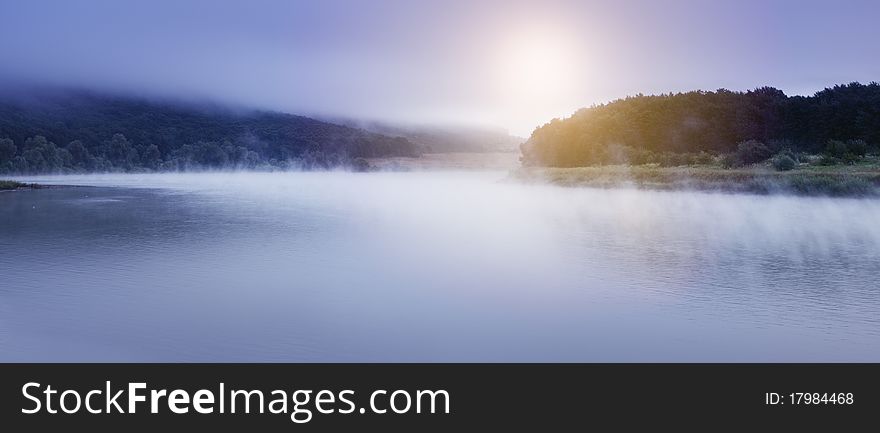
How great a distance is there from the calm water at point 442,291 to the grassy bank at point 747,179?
12.3 metres

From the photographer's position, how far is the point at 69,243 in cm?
1800

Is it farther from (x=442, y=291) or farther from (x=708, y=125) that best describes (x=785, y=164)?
(x=442, y=291)

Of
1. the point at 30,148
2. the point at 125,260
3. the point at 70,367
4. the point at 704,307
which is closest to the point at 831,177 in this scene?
the point at 704,307

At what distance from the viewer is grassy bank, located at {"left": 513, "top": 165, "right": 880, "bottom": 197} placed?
114 ft

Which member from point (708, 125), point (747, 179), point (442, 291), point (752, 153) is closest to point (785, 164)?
point (747, 179)

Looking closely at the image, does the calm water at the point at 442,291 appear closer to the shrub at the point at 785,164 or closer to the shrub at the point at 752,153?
the shrub at the point at 785,164

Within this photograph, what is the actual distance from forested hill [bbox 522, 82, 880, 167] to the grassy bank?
7529mm

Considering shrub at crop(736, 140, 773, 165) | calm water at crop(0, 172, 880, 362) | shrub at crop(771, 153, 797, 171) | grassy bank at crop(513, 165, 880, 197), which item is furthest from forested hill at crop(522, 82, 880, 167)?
calm water at crop(0, 172, 880, 362)

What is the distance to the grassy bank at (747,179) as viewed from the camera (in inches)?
1373

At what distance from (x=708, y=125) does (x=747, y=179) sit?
24.2 meters

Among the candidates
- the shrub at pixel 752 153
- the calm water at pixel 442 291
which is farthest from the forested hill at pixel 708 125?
the calm water at pixel 442 291

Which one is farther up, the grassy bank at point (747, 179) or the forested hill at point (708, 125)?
the forested hill at point (708, 125)

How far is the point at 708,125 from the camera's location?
6322 centimetres

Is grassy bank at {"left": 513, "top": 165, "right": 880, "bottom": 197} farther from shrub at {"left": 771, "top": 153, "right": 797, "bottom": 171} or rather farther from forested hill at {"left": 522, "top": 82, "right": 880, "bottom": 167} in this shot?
forested hill at {"left": 522, "top": 82, "right": 880, "bottom": 167}
